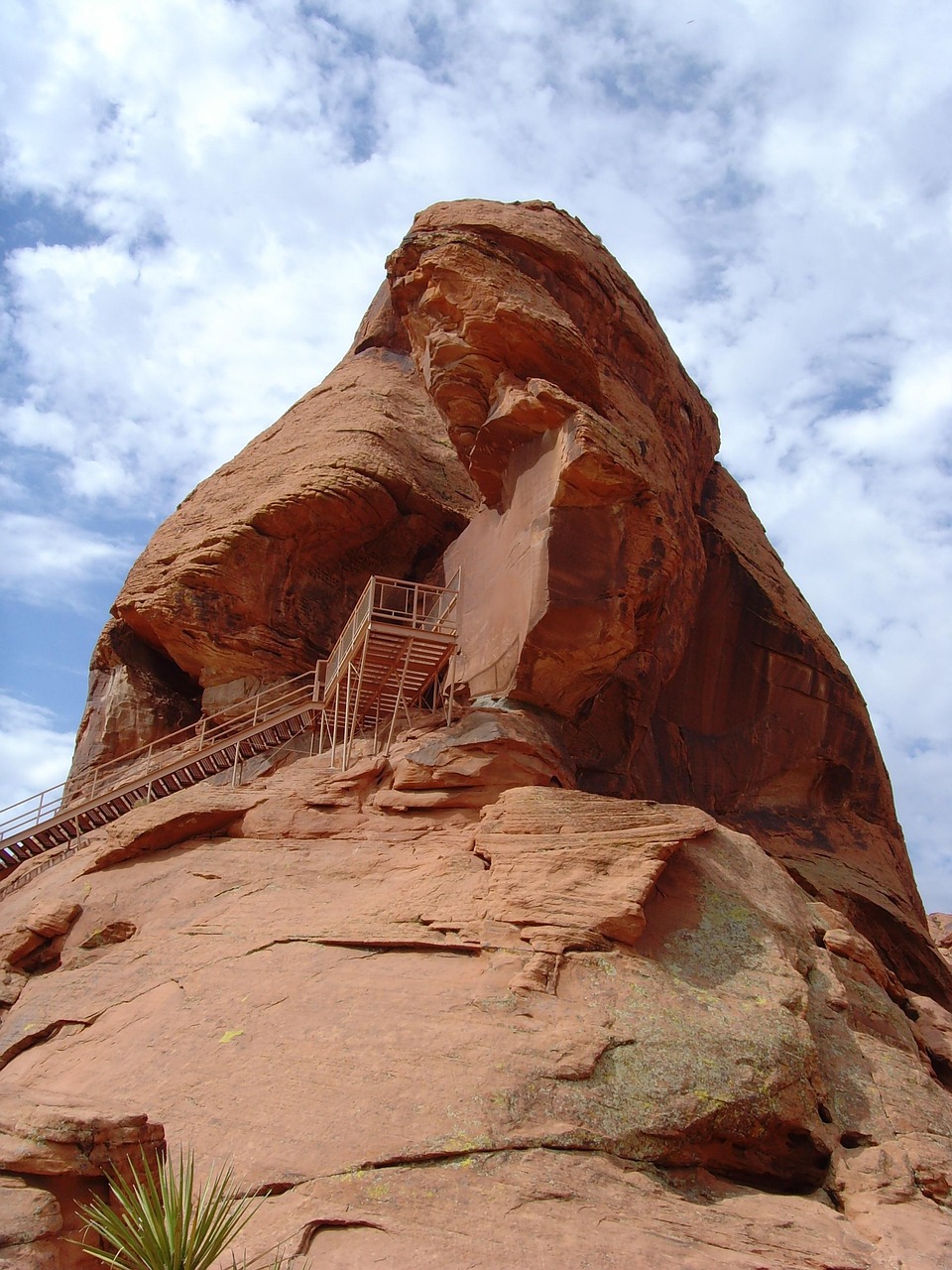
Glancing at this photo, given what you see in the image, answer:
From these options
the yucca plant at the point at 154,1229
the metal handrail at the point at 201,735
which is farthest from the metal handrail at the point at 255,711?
the yucca plant at the point at 154,1229

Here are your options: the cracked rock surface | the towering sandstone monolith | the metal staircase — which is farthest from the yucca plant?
the metal staircase

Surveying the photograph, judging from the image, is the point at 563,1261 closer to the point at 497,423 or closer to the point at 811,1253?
the point at 811,1253

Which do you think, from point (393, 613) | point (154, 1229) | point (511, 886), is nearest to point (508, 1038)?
point (511, 886)

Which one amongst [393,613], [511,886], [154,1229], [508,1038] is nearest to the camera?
[154,1229]

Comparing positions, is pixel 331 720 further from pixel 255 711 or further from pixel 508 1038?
pixel 508 1038

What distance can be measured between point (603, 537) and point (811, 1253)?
10272 mm

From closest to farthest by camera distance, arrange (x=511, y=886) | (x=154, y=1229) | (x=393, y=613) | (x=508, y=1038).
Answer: (x=154, y=1229), (x=508, y=1038), (x=511, y=886), (x=393, y=613)

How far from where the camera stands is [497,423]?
662 inches

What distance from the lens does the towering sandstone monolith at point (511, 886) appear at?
7.82m

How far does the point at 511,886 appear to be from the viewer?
35.3 feet

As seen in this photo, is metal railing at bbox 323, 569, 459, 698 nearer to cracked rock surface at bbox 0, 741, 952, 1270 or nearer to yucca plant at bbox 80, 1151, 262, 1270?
cracked rock surface at bbox 0, 741, 952, 1270

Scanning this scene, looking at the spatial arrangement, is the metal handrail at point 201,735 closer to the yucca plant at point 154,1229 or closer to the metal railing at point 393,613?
the metal railing at point 393,613

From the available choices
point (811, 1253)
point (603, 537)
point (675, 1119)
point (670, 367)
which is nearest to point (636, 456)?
point (603, 537)

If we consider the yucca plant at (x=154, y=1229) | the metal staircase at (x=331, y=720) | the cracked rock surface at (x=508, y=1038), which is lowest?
the yucca plant at (x=154, y=1229)
